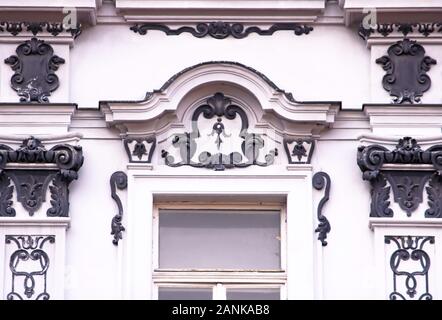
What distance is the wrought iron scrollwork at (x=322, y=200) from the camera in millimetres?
17172

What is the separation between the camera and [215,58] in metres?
17.7

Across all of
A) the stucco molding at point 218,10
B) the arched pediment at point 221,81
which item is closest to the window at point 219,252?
the arched pediment at point 221,81

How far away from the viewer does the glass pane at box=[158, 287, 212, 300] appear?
17156 mm

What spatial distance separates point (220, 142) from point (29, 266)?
1.62 m

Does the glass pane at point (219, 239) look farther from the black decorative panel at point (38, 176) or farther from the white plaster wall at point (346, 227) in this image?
the black decorative panel at point (38, 176)

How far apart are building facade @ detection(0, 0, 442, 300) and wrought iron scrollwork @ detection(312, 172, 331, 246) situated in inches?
0.5

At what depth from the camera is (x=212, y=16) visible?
17828 millimetres

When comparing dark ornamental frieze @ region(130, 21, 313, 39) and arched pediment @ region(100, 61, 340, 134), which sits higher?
dark ornamental frieze @ region(130, 21, 313, 39)

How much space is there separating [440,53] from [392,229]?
1.42 meters

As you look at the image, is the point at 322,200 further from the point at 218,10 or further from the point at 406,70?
the point at 218,10

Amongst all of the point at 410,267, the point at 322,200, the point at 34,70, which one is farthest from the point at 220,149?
the point at 410,267

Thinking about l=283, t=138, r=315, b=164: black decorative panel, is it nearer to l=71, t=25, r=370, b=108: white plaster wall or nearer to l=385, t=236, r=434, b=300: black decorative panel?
l=71, t=25, r=370, b=108: white plaster wall

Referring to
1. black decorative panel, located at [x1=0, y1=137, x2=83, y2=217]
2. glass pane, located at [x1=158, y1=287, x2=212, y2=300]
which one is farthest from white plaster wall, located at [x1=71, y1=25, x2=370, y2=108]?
glass pane, located at [x1=158, y1=287, x2=212, y2=300]
